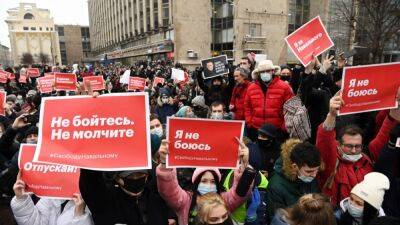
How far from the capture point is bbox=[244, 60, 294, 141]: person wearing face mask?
199 inches

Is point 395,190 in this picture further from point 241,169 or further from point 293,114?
point 293,114

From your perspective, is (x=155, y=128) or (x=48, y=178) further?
(x=155, y=128)

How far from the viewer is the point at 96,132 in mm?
2730

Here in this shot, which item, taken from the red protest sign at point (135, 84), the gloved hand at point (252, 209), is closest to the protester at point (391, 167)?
the gloved hand at point (252, 209)

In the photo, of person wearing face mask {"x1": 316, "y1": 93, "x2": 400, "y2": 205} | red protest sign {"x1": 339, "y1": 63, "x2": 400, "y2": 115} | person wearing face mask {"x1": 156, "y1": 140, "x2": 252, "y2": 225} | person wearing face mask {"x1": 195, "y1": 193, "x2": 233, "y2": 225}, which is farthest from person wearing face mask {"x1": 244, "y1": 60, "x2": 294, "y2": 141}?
person wearing face mask {"x1": 195, "y1": 193, "x2": 233, "y2": 225}

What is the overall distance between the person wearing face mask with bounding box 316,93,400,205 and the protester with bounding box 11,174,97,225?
210cm

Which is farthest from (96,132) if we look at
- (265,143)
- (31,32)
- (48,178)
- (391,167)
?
(31,32)

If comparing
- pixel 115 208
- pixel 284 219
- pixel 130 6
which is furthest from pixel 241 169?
pixel 130 6

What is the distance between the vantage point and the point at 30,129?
4152mm

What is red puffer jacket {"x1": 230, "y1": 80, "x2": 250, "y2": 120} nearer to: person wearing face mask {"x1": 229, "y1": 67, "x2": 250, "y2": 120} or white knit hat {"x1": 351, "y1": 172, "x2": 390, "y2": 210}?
person wearing face mask {"x1": 229, "y1": 67, "x2": 250, "y2": 120}

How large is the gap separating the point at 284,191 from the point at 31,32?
134796 millimetres

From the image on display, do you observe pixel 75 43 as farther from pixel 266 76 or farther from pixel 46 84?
pixel 266 76

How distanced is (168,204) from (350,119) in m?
3.14

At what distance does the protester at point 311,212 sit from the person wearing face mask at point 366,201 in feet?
1.05
